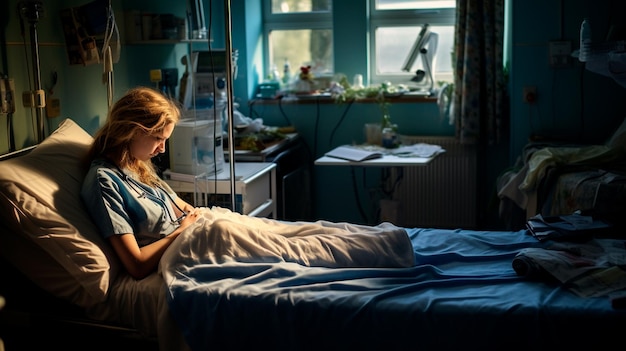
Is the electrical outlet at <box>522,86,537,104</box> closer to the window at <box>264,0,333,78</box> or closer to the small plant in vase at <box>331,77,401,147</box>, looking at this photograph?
the small plant in vase at <box>331,77,401,147</box>

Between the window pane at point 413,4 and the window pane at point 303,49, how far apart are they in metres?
0.39

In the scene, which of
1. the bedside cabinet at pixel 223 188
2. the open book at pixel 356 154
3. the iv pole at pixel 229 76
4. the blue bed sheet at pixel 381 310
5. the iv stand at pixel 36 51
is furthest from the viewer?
the open book at pixel 356 154

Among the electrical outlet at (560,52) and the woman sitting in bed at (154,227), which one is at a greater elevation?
the electrical outlet at (560,52)

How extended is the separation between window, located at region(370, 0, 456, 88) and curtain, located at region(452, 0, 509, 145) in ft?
1.13

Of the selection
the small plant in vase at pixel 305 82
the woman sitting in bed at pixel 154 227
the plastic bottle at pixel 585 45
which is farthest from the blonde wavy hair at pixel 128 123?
the small plant in vase at pixel 305 82

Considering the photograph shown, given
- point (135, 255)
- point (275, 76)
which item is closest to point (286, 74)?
point (275, 76)

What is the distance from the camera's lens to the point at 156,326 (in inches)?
83.4

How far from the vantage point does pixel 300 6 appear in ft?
16.3

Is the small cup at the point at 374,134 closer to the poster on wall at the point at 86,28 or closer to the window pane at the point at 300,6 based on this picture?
the window pane at the point at 300,6

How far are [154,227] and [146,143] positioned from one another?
0.27 m

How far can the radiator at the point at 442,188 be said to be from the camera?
4.54 metres

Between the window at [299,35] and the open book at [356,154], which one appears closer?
the open book at [356,154]

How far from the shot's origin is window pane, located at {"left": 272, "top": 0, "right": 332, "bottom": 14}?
4910mm

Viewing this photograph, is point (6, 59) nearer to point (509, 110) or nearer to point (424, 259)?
point (424, 259)
